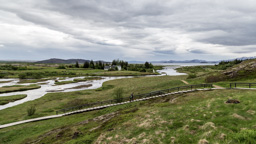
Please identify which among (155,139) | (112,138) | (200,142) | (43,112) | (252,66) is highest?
(252,66)

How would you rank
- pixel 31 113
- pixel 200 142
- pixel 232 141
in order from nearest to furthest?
pixel 232 141 → pixel 200 142 → pixel 31 113

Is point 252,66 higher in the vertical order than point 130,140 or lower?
higher

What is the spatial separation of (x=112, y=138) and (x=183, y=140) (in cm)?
615

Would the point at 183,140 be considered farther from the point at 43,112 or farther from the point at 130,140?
the point at 43,112

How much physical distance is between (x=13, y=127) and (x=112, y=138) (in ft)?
71.3

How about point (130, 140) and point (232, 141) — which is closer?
point (232, 141)

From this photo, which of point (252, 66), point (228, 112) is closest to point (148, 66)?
point (252, 66)

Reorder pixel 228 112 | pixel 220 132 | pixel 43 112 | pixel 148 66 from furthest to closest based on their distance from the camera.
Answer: pixel 148 66, pixel 43 112, pixel 228 112, pixel 220 132

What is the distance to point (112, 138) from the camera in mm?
11836

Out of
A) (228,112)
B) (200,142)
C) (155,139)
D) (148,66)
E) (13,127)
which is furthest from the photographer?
(148,66)

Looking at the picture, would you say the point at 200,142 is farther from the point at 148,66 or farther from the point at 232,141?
the point at 148,66

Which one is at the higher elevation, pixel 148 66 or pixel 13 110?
pixel 148 66

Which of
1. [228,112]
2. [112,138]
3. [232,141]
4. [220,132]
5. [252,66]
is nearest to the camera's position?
[232,141]

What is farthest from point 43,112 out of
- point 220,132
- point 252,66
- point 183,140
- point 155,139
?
Answer: point 252,66
